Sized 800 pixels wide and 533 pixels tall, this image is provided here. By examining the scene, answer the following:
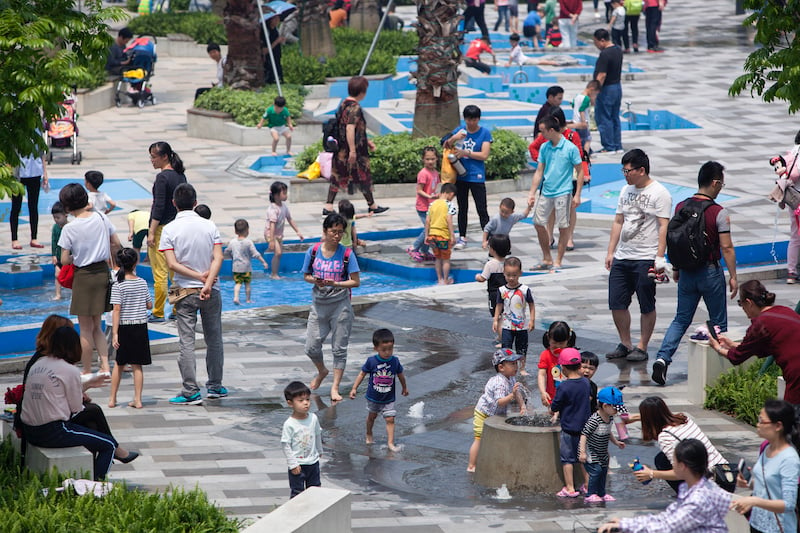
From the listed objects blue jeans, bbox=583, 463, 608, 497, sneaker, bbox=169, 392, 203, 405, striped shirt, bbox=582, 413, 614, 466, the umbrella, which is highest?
the umbrella

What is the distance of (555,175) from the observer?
1530cm

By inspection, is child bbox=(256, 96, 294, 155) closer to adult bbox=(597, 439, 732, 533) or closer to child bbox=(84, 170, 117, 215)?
child bbox=(84, 170, 117, 215)

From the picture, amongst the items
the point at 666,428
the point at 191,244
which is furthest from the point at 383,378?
the point at 666,428

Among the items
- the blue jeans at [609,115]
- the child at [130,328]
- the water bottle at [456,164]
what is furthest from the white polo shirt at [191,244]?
the blue jeans at [609,115]

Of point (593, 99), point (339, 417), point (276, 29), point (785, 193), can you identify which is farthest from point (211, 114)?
point (339, 417)

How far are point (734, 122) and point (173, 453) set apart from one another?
805 inches

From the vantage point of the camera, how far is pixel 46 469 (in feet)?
27.7

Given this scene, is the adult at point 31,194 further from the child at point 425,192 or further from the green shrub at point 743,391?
the green shrub at point 743,391

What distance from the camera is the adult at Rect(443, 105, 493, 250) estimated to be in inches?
655

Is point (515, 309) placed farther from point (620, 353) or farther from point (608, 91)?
point (608, 91)

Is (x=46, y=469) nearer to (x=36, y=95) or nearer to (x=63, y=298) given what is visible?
(x=36, y=95)

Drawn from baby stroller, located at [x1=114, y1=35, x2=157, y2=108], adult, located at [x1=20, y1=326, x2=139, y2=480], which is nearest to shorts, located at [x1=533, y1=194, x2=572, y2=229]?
adult, located at [x1=20, y1=326, x2=139, y2=480]

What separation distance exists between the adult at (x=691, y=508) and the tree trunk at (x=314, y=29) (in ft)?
90.1

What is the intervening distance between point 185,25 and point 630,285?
3138cm
